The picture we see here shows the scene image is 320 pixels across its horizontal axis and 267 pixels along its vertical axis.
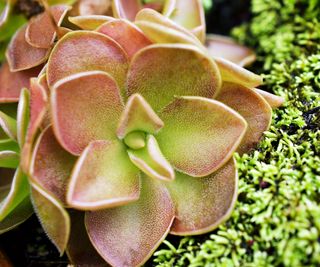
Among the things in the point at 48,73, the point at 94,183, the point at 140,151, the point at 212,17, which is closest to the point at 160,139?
the point at 140,151

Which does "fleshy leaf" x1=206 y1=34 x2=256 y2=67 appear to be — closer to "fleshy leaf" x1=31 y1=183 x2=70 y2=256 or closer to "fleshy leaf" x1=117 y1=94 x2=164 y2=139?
"fleshy leaf" x1=117 y1=94 x2=164 y2=139

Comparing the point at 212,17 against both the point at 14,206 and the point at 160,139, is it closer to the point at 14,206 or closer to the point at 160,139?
the point at 160,139

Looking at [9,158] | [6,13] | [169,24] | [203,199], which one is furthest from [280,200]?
[6,13]

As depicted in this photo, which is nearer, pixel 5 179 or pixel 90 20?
pixel 90 20

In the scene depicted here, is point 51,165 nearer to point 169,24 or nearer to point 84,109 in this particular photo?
point 84,109

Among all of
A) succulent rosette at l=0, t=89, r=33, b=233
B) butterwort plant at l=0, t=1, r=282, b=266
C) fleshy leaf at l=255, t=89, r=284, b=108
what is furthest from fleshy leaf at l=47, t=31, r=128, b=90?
fleshy leaf at l=255, t=89, r=284, b=108
